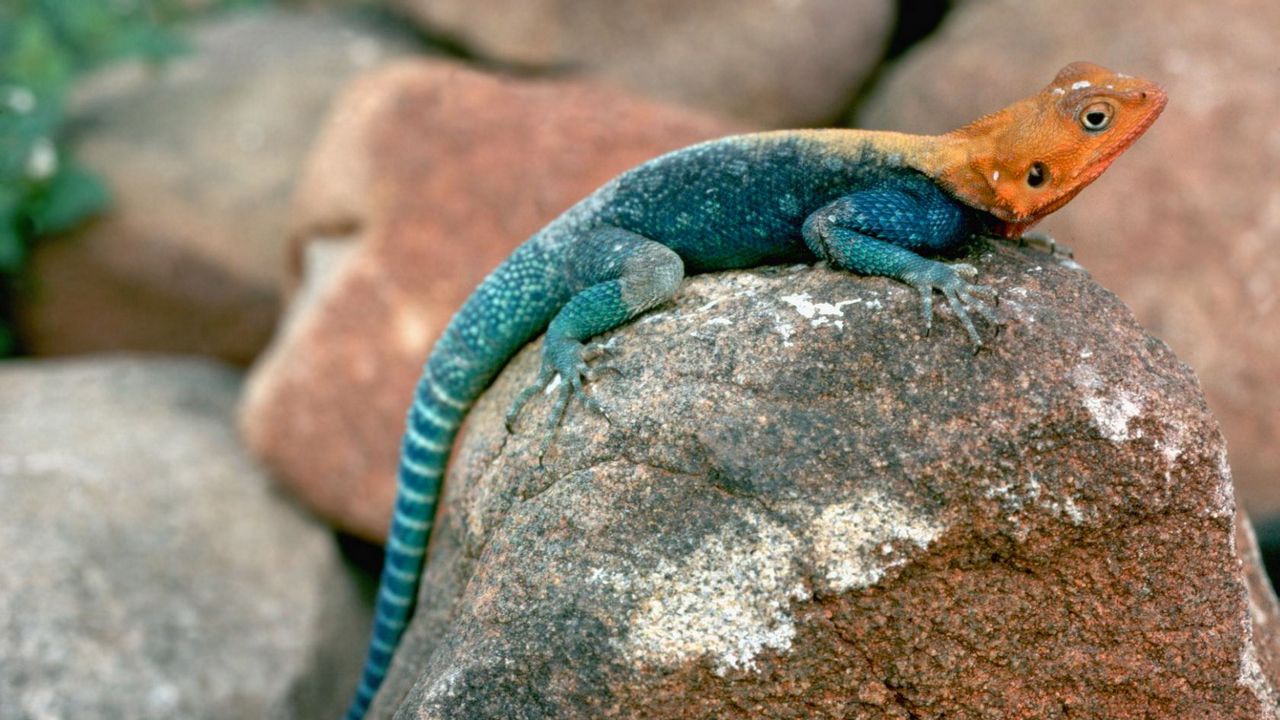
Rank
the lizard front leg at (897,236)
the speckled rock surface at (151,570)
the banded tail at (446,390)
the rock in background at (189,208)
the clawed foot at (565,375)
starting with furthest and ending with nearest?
the rock in background at (189,208)
the speckled rock surface at (151,570)
the banded tail at (446,390)
the clawed foot at (565,375)
the lizard front leg at (897,236)

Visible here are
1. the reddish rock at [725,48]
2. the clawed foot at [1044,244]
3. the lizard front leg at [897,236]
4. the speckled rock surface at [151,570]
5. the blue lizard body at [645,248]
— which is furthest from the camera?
the reddish rock at [725,48]

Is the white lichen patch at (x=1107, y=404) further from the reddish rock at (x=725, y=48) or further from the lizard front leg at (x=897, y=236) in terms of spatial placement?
the reddish rock at (x=725, y=48)

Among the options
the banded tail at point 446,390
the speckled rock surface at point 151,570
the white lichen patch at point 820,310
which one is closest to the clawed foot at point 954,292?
the white lichen patch at point 820,310

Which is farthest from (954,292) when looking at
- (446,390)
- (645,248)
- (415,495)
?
(415,495)

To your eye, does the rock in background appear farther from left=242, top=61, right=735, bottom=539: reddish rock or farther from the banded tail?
the banded tail

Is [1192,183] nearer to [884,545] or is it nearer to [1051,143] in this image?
[1051,143]

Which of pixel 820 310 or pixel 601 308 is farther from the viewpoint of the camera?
pixel 601 308

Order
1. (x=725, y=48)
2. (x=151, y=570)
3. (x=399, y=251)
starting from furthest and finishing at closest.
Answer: (x=725, y=48)
(x=399, y=251)
(x=151, y=570)
